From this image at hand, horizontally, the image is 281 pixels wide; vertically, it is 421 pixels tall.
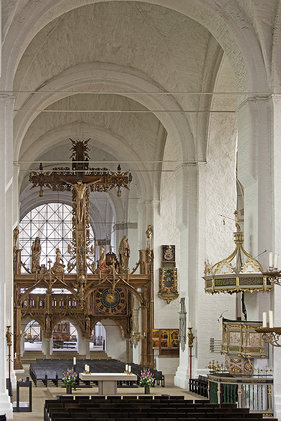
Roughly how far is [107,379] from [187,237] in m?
5.97

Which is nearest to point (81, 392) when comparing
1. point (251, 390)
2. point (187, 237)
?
point (187, 237)

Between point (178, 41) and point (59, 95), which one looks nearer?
point (178, 41)

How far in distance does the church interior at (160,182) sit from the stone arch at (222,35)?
1.4 inches

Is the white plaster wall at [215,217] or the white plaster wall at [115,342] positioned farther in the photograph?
the white plaster wall at [115,342]

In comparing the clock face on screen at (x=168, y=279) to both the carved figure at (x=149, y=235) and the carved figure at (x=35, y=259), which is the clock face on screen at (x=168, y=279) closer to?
the carved figure at (x=149, y=235)

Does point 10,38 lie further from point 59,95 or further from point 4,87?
point 59,95

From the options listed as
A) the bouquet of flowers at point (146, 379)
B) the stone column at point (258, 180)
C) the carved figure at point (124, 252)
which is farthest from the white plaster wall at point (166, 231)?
the stone column at point (258, 180)

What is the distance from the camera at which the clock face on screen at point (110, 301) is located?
33.5 metres

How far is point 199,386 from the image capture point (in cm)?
2289

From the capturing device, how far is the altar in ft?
69.3

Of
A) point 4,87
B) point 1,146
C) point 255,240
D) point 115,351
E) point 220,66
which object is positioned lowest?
point 115,351

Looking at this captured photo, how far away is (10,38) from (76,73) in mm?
7410

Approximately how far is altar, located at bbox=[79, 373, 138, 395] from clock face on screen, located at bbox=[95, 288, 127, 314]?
11.5 meters

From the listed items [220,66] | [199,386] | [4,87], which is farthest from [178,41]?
[199,386]
